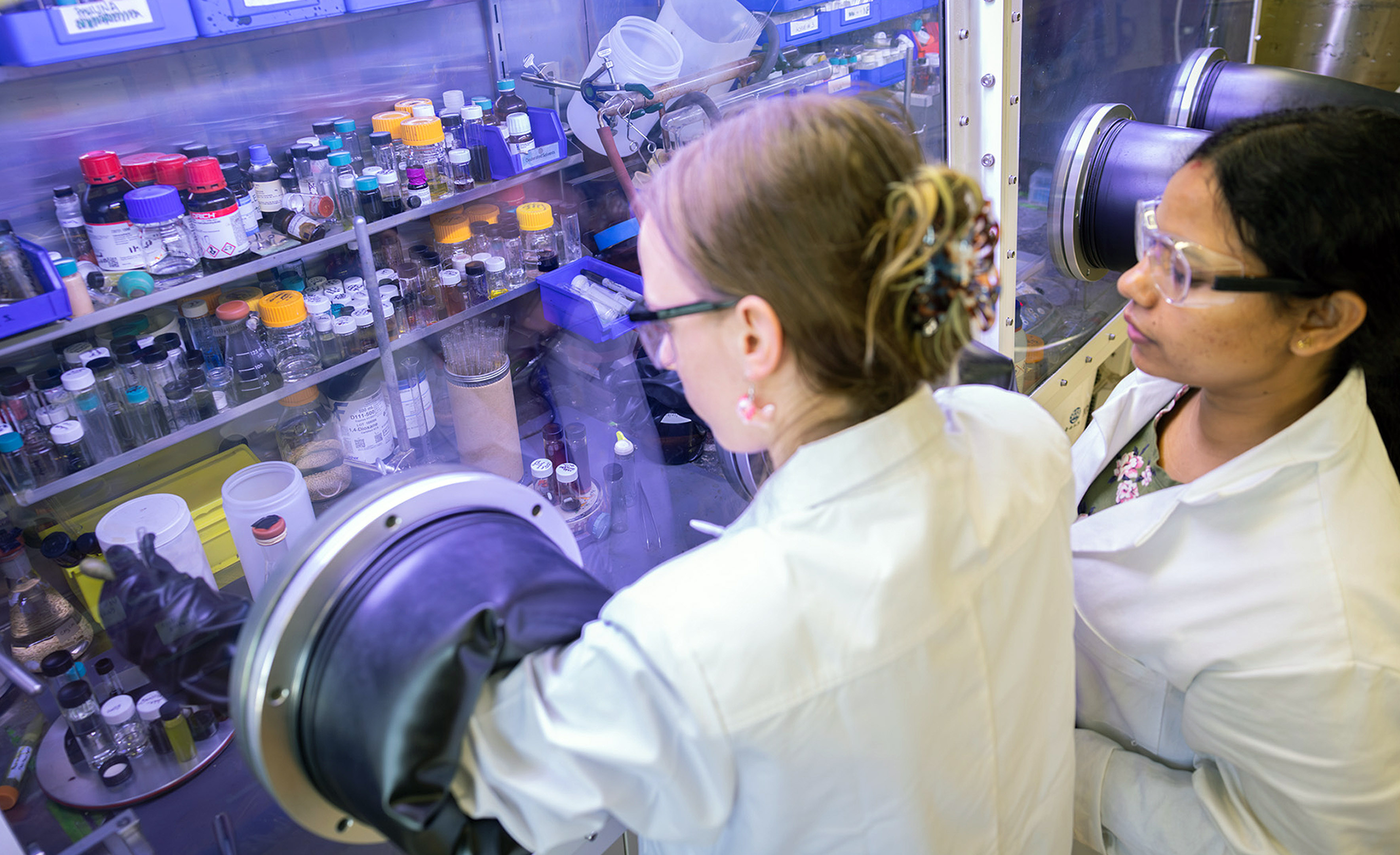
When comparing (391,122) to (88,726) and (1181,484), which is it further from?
(1181,484)

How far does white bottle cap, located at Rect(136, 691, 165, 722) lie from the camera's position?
3.58 feet

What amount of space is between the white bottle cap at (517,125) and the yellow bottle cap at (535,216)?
12 centimetres

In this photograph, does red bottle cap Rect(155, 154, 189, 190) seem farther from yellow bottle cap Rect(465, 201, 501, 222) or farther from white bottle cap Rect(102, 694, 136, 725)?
white bottle cap Rect(102, 694, 136, 725)

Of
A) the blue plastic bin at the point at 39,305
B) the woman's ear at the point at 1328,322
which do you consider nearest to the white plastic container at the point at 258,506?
the blue plastic bin at the point at 39,305

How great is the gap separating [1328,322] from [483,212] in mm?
1294

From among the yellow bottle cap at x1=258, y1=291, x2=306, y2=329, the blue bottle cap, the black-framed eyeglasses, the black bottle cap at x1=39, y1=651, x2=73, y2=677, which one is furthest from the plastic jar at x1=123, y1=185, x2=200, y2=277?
the black-framed eyeglasses

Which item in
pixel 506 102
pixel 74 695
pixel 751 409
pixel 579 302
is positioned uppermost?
pixel 506 102

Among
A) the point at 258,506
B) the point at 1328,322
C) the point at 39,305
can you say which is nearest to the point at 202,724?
the point at 258,506

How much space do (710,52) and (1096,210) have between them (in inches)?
38.3

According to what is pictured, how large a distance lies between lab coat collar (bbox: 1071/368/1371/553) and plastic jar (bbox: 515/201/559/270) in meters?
1.01

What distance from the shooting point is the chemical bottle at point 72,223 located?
3.76ft

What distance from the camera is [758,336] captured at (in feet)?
2.33

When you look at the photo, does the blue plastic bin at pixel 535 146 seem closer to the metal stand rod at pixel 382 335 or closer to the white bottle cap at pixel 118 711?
the metal stand rod at pixel 382 335

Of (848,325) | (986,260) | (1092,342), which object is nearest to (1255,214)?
(986,260)
